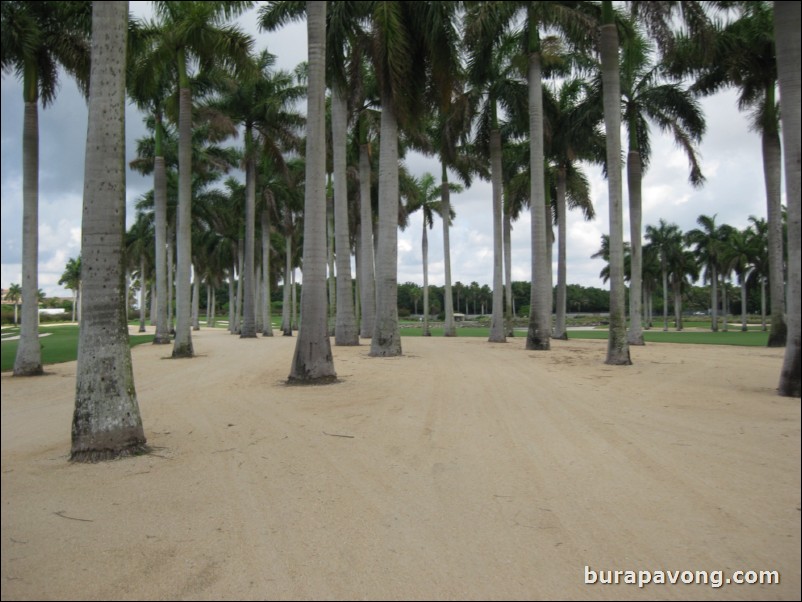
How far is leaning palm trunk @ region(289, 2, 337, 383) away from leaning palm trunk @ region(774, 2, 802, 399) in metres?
8.02

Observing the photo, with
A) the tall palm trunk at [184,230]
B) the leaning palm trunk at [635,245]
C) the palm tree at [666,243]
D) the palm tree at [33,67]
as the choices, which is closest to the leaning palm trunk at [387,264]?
the tall palm trunk at [184,230]

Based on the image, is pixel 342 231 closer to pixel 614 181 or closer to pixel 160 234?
pixel 160 234

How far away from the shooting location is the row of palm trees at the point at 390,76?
10719 millimetres

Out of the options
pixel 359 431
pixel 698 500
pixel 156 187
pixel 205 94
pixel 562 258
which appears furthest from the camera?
pixel 562 258

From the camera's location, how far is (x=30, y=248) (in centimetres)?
1303

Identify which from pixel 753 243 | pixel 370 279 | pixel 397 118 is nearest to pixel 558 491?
pixel 397 118

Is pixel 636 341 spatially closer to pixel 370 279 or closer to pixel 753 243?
pixel 370 279

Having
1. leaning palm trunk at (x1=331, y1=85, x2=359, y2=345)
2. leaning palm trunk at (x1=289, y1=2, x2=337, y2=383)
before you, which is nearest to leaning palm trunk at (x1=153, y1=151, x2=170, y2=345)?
leaning palm trunk at (x1=331, y1=85, x2=359, y2=345)

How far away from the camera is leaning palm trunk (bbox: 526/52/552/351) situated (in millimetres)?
20016

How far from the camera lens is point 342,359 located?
15375mm

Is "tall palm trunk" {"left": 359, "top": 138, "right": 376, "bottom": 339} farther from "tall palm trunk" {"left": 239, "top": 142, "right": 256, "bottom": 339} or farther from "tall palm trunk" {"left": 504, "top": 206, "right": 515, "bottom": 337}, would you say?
"tall palm trunk" {"left": 504, "top": 206, "right": 515, "bottom": 337}

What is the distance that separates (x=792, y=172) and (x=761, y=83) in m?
16.9

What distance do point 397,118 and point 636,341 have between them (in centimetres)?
1522

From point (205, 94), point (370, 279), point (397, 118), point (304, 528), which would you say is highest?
point (205, 94)
